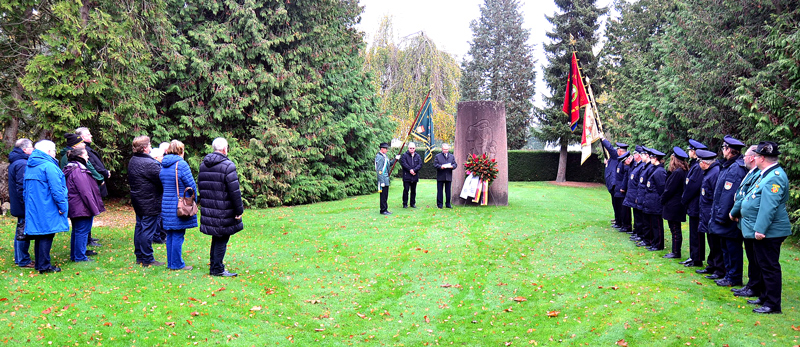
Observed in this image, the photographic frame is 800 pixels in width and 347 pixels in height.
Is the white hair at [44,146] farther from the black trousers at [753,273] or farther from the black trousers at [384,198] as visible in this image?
the black trousers at [753,273]

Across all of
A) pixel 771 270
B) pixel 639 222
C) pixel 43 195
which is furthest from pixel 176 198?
pixel 639 222

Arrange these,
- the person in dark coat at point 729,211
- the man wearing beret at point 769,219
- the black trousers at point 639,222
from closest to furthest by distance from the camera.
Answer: the man wearing beret at point 769,219 → the person in dark coat at point 729,211 → the black trousers at point 639,222

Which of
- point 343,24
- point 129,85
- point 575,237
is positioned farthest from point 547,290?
point 343,24

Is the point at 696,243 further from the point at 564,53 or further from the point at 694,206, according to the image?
the point at 564,53

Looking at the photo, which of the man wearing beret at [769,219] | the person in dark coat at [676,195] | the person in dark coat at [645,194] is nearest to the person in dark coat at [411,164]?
the person in dark coat at [645,194]

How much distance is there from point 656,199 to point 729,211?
113 inches

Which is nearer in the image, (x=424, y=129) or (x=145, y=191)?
(x=145, y=191)

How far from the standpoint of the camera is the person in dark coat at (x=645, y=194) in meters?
9.88

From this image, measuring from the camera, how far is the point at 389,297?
281 inches

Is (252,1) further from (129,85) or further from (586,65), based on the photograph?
(586,65)

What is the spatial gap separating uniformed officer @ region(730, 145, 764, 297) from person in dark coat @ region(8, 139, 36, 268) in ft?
32.5

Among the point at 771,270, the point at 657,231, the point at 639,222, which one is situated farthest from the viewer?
the point at 639,222

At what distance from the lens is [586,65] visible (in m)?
28.8

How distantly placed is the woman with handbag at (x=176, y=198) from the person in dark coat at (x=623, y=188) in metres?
9.09
